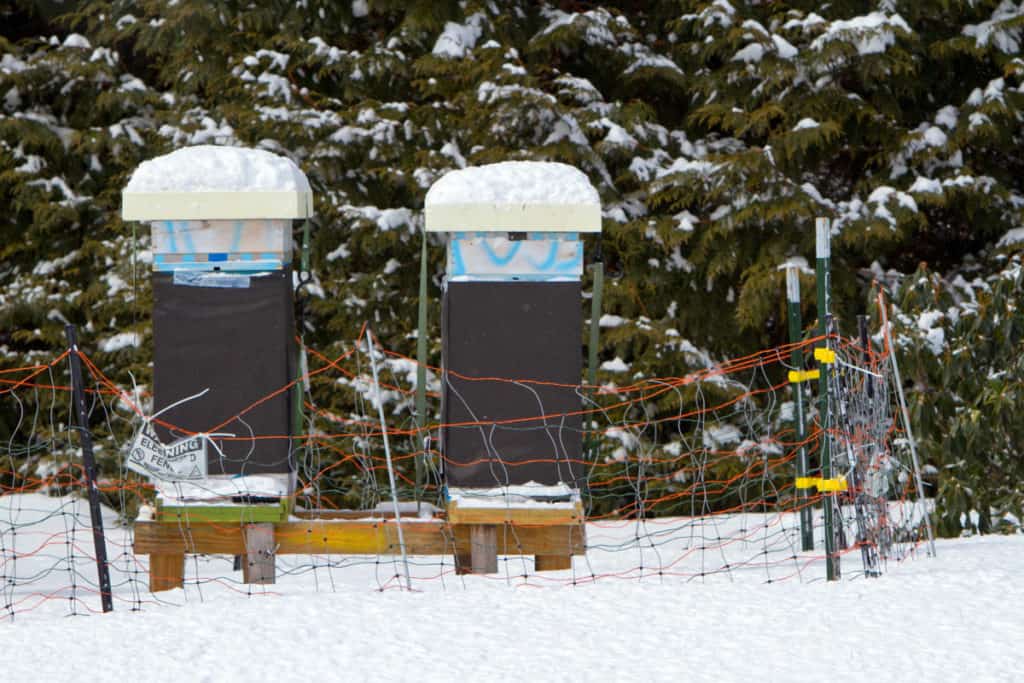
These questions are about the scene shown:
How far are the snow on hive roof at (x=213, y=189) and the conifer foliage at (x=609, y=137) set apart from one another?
3.36 m

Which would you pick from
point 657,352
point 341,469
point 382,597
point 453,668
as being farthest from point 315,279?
point 453,668

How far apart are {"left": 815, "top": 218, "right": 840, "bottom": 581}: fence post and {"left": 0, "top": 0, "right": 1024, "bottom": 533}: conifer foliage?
311cm

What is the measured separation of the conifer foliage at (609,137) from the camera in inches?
352

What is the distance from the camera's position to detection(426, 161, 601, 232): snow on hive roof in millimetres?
5152

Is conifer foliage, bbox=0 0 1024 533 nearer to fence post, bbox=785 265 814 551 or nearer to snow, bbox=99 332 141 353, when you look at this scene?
snow, bbox=99 332 141 353

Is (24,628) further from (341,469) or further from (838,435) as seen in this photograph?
(341,469)

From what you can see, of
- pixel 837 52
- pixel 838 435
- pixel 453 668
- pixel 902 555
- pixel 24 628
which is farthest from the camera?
pixel 837 52

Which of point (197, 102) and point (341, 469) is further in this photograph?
point (197, 102)

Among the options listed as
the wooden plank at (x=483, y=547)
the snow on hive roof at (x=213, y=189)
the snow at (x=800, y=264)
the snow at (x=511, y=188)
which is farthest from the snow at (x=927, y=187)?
the snow on hive roof at (x=213, y=189)

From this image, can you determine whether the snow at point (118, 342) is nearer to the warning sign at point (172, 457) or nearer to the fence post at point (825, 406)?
the warning sign at point (172, 457)

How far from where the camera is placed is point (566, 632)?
4281mm

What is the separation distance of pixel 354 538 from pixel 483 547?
0.60 metres

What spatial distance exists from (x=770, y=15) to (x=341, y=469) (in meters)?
5.13

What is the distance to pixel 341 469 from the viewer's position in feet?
29.7
